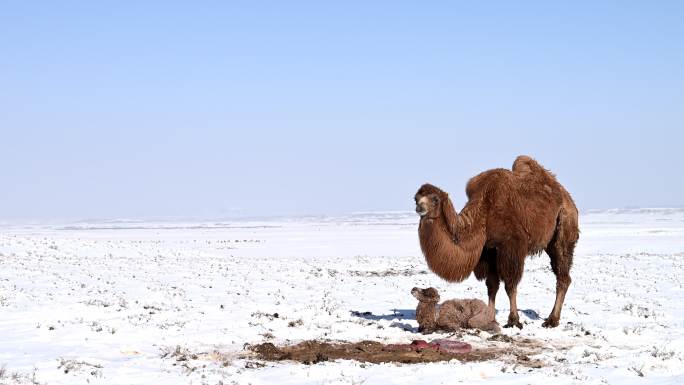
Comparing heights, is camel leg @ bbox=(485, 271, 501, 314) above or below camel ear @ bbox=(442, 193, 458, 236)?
below

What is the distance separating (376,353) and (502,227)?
10.7ft

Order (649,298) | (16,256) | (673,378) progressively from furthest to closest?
(16,256) → (649,298) → (673,378)

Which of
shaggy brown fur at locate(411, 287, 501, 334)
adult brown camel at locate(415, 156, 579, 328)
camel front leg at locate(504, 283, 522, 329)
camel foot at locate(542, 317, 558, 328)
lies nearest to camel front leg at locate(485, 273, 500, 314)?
adult brown camel at locate(415, 156, 579, 328)

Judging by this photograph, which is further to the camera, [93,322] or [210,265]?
[210,265]

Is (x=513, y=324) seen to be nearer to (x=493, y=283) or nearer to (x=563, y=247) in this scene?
(x=493, y=283)

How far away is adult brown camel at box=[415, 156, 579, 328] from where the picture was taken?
10.6 m

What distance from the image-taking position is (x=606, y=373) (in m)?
8.27

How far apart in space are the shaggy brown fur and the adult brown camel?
19.5 inches

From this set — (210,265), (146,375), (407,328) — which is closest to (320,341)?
(407,328)

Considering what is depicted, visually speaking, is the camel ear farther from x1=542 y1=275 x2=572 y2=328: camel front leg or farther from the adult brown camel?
x1=542 y1=275 x2=572 y2=328: camel front leg

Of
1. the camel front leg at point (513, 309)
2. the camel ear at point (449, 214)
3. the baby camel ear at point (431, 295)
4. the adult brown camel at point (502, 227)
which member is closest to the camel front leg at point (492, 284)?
the adult brown camel at point (502, 227)

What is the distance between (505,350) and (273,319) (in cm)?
420

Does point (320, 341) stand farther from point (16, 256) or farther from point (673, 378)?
point (16, 256)

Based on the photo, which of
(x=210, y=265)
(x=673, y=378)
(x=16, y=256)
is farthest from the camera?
(x=16, y=256)
